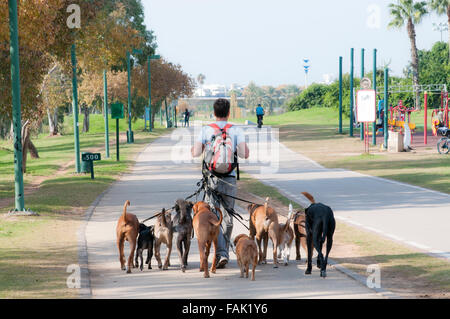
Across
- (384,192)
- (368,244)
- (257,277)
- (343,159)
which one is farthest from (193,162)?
(257,277)

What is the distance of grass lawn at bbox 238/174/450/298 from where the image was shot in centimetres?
805

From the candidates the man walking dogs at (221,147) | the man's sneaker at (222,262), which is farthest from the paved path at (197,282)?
the man walking dogs at (221,147)

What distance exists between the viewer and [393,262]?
9508mm

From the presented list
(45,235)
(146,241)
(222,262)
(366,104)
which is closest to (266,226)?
(222,262)

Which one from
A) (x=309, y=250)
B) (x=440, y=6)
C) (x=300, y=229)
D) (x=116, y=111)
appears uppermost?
(x=440, y=6)

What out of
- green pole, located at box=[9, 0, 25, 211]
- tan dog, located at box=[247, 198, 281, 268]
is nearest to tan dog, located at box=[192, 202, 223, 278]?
tan dog, located at box=[247, 198, 281, 268]

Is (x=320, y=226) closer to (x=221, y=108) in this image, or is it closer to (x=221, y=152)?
(x=221, y=152)

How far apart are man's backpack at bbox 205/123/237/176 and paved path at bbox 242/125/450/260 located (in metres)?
3.23

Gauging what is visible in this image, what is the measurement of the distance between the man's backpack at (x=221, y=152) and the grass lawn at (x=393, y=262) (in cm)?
199

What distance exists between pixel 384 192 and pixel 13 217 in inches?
340

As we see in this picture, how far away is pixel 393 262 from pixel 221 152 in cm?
269

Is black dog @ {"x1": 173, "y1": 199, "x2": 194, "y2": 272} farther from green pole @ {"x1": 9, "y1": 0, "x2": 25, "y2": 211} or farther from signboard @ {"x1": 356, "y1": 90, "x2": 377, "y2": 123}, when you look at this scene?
signboard @ {"x1": 356, "y1": 90, "x2": 377, "y2": 123}
